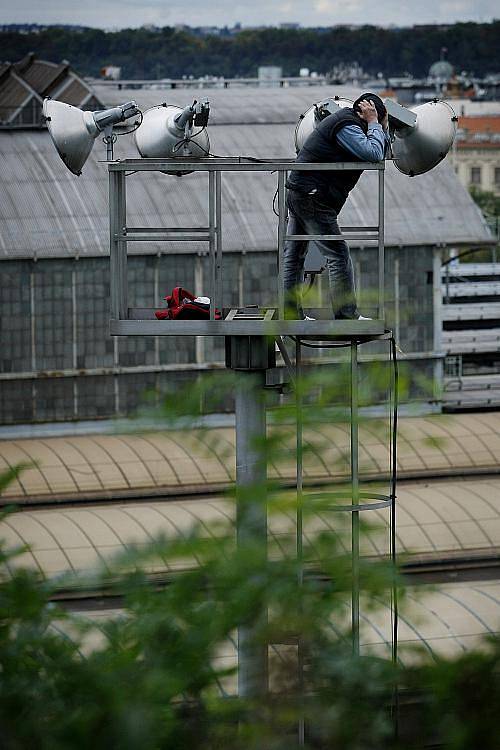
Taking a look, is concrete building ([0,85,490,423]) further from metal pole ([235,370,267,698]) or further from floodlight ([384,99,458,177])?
metal pole ([235,370,267,698])

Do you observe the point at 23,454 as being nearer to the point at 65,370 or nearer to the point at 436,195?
the point at 65,370

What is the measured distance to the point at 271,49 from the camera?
180 m

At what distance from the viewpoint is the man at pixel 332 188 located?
8.20 m

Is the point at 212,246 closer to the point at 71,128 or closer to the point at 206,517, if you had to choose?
the point at 71,128

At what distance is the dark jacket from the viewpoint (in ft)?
27.1

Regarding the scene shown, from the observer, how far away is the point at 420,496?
61.5 feet

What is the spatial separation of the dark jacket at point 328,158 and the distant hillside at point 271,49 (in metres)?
148

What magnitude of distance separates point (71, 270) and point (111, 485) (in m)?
5.58

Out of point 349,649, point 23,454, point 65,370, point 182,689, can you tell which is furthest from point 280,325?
point 65,370

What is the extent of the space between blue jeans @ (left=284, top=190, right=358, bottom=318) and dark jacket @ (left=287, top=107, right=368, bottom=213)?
0.05 m

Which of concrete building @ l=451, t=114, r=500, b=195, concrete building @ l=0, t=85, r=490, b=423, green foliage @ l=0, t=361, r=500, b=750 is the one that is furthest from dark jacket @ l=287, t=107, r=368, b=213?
concrete building @ l=451, t=114, r=500, b=195

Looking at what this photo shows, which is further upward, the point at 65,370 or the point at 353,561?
the point at 353,561

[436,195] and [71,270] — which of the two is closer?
[71,270]

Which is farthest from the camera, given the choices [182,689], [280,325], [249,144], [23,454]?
[249,144]
